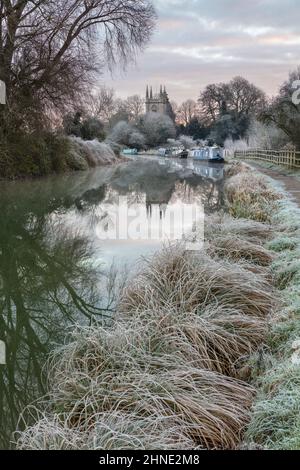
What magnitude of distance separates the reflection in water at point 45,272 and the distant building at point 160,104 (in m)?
59.4

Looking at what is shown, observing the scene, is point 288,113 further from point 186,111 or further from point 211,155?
point 186,111

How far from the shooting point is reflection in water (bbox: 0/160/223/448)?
3441 mm

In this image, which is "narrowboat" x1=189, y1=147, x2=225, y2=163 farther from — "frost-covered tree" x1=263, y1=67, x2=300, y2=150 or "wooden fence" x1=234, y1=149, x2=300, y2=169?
"frost-covered tree" x1=263, y1=67, x2=300, y2=150

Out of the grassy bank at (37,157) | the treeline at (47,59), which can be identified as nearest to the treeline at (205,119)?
the grassy bank at (37,157)

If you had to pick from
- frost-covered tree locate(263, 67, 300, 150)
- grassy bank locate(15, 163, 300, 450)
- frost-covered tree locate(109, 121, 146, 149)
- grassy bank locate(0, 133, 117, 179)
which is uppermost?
frost-covered tree locate(109, 121, 146, 149)

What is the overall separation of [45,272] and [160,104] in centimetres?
7093

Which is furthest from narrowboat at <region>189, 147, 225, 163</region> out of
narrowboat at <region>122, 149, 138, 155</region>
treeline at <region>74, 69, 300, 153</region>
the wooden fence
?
narrowboat at <region>122, 149, 138, 155</region>

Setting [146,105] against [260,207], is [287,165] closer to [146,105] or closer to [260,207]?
[260,207]

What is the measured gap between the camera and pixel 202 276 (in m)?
4.28

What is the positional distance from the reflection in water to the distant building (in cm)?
5938

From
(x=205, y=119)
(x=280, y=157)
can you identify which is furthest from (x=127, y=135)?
(x=280, y=157)

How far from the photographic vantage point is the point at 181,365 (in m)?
2.98

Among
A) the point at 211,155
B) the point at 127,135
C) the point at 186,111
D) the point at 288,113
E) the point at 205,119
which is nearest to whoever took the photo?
the point at 288,113
